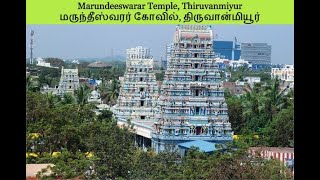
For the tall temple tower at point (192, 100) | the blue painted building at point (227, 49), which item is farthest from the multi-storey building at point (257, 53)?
the tall temple tower at point (192, 100)

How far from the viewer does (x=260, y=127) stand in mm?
13555

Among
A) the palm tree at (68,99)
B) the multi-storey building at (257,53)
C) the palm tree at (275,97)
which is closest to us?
the multi-storey building at (257,53)

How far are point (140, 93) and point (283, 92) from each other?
2838 mm

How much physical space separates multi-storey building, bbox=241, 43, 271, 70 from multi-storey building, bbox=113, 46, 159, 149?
6.23 ft

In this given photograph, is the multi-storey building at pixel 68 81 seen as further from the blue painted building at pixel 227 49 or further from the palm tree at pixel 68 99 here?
the blue painted building at pixel 227 49

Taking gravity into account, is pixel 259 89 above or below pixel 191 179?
above

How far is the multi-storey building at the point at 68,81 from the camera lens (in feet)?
Result: 40.2

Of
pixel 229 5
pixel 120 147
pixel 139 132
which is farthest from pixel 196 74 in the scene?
pixel 229 5

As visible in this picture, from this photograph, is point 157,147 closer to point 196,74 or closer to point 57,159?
point 196,74

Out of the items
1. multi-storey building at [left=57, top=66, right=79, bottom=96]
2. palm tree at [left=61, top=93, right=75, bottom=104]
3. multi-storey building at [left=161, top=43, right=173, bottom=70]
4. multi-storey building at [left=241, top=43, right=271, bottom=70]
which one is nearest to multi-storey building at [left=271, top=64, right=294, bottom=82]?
multi-storey building at [left=241, top=43, right=271, bottom=70]

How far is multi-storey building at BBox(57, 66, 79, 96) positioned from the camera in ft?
40.2

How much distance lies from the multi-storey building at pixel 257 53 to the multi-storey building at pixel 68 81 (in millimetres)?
2939

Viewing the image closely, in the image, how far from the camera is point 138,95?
559 inches

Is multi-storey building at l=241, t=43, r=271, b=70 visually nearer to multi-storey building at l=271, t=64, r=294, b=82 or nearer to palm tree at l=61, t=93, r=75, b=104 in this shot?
multi-storey building at l=271, t=64, r=294, b=82
